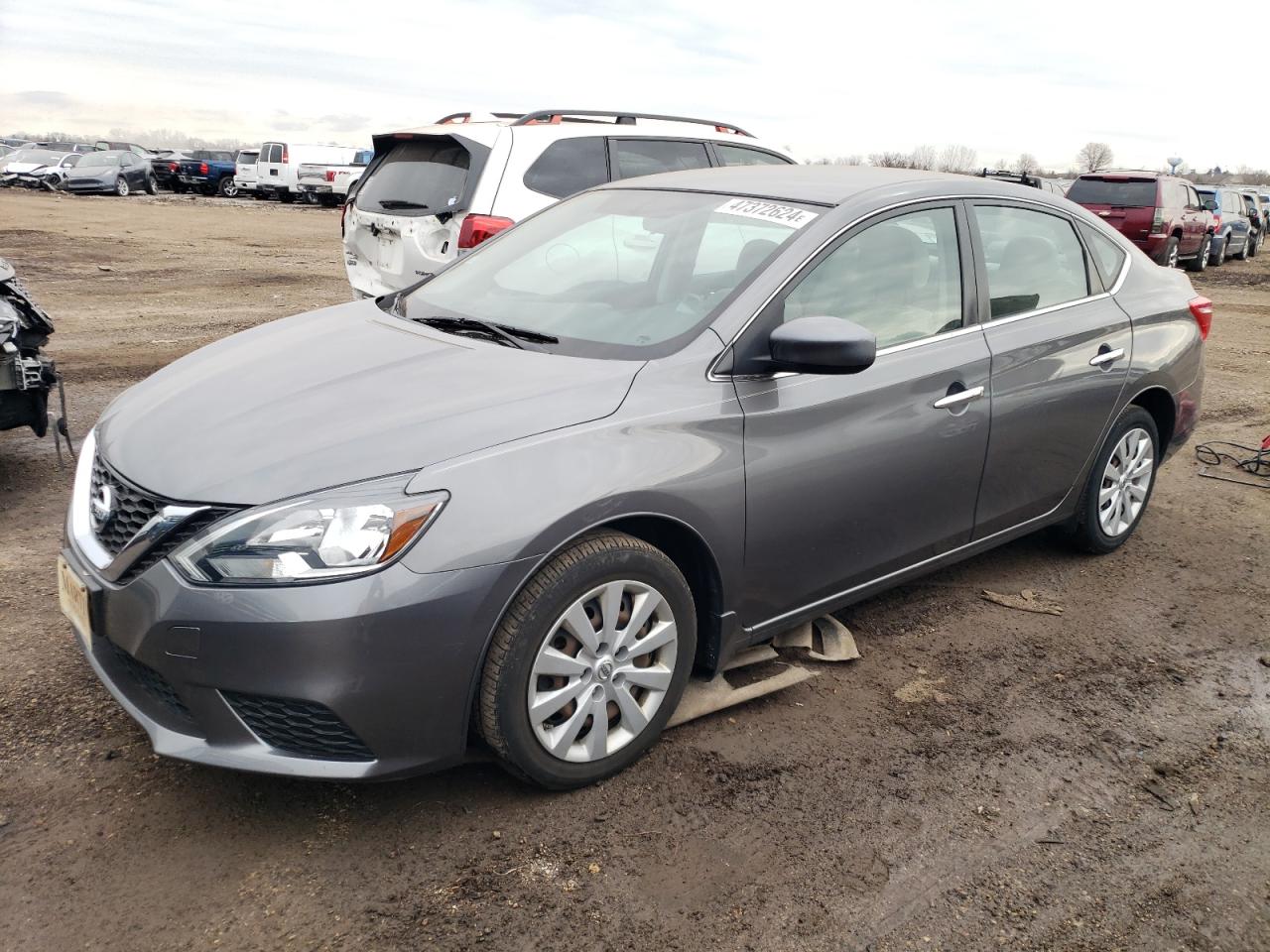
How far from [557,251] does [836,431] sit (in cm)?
126

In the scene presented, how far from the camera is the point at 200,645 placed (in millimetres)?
2469

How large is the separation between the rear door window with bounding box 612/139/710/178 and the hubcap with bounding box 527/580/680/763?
4.98m

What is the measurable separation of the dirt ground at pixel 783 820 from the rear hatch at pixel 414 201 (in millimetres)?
3196

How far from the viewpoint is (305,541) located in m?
2.47

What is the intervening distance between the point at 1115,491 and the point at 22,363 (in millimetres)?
4764

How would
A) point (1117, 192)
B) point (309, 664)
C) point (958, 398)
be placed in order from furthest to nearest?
point (1117, 192) < point (958, 398) < point (309, 664)

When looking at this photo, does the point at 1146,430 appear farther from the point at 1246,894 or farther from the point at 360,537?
the point at 360,537

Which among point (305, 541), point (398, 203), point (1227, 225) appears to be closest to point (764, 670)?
point (305, 541)

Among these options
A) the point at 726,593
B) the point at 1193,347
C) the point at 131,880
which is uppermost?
the point at 1193,347

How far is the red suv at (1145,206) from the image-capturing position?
18141 mm

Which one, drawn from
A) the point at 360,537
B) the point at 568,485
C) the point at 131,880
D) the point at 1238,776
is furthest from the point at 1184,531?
the point at 131,880

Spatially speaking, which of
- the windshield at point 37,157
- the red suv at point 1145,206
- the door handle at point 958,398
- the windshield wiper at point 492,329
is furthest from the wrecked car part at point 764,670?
the windshield at point 37,157

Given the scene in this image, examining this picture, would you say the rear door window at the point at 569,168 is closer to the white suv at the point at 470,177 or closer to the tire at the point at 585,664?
the white suv at the point at 470,177

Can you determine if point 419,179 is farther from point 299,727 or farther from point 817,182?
point 299,727
